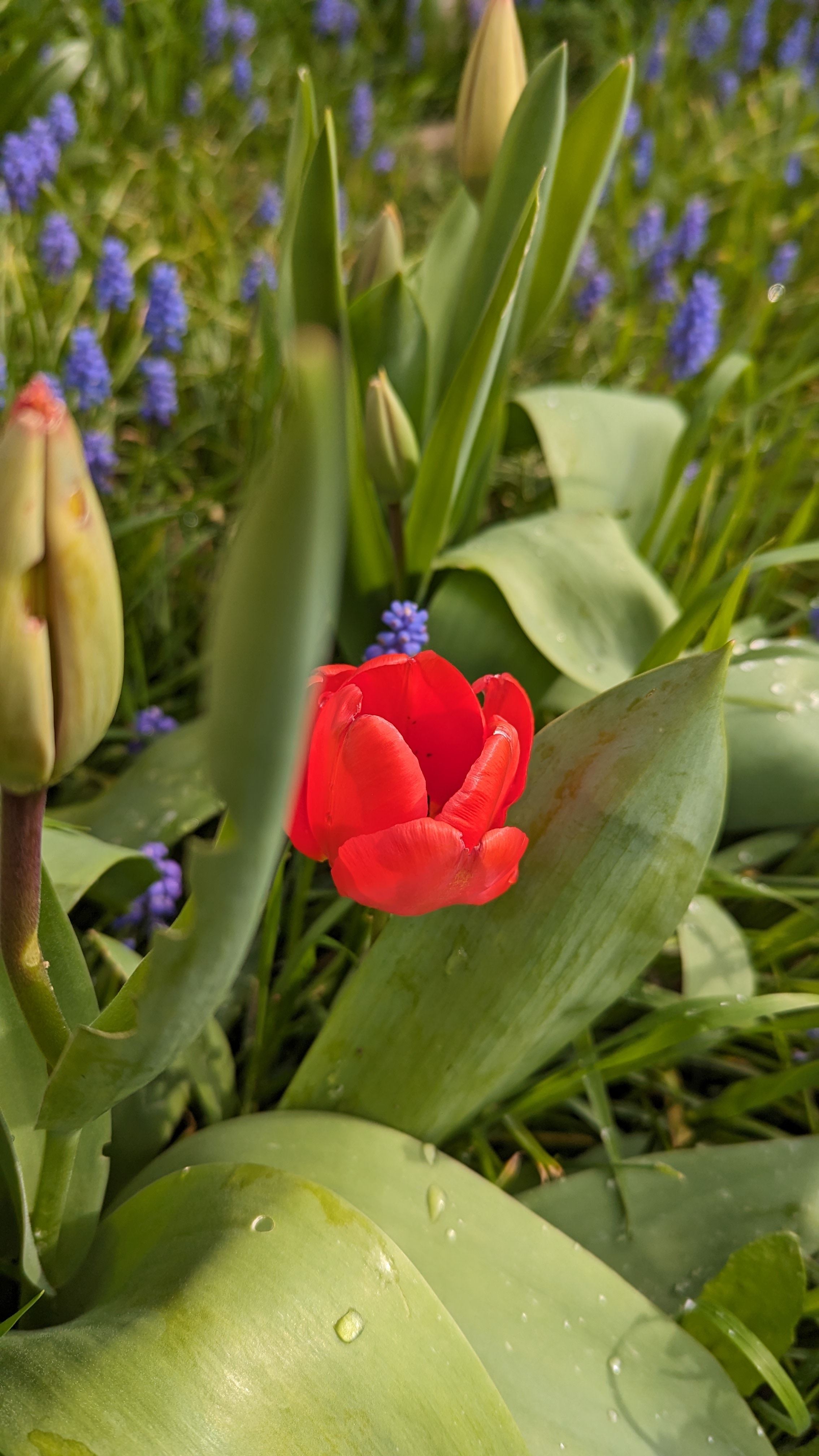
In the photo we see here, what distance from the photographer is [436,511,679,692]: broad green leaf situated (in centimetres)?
108

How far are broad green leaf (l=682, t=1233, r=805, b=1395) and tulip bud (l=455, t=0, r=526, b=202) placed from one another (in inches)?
42.7

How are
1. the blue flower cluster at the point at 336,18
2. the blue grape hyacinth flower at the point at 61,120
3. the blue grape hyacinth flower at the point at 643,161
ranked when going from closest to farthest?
the blue grape hyacinth flower at the point at 61,120 < the blue grape hyacinth flower at the point at 643,161 < the blue flower cluster at the point at 336,18

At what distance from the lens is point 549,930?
2.54 ft

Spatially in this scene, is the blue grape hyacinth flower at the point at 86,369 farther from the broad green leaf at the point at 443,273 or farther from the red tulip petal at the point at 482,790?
the red tulip petal at the point at 482,790

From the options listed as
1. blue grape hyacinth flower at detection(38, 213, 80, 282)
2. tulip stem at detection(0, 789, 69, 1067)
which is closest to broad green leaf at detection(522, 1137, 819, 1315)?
tulip stem at detection(0, 789, 69, 1067)

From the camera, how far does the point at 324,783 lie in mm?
658

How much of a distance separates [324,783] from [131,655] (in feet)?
2.61

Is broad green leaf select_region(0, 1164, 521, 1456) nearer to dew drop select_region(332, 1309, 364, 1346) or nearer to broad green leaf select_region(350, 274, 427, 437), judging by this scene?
dew drop select_region(332, 1309, 364, 1346)

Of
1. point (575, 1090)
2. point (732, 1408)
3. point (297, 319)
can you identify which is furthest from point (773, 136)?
point (732, 1408)

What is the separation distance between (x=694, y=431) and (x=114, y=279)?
82cm

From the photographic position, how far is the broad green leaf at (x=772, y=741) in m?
1.21

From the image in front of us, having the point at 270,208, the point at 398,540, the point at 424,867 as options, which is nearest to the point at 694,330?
the point at 398,540

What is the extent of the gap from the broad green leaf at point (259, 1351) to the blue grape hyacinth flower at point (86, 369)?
986 mm

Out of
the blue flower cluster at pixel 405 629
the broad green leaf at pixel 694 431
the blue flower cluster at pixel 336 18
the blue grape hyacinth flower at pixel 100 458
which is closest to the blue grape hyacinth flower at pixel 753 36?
the blue flower cluster at pixel 336 18
